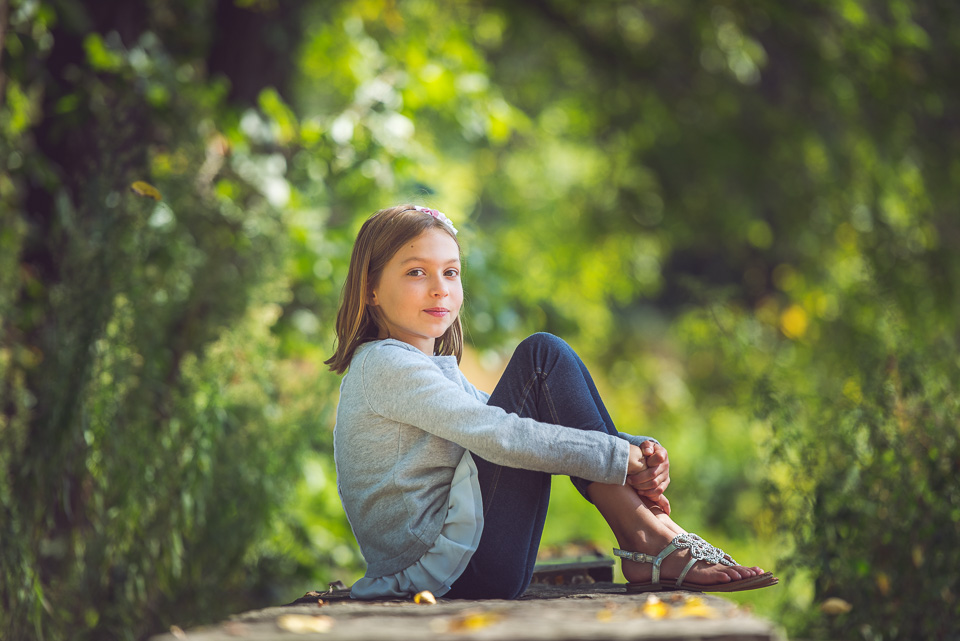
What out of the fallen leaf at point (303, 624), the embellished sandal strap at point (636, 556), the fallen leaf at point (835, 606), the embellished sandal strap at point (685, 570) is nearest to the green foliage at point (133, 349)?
the fallen leaf at point (303, 624)

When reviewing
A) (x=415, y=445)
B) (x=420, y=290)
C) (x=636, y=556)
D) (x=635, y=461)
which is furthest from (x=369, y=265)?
(x=636, y=556)

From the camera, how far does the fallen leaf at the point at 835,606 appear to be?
2404 mm

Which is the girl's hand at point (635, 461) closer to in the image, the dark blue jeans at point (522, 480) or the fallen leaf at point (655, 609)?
the dark blue jeans at point (522, 480)

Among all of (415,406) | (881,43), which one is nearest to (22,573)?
(415,406)

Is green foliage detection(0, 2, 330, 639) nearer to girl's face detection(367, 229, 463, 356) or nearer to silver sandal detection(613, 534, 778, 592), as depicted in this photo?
girl's face detection(367, 229, 463, 356)

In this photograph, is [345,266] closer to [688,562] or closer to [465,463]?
[465,463]

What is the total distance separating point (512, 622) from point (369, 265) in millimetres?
1059

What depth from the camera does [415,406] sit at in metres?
1.86

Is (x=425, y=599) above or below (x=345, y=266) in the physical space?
below

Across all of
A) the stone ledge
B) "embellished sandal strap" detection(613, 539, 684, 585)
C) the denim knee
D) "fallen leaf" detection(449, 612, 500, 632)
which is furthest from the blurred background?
Result: "fallen leaf" detection(449, 612, 500, 632)

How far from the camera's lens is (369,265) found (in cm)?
213

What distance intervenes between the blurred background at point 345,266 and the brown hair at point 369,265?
721 mm

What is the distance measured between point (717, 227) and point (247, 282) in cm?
446

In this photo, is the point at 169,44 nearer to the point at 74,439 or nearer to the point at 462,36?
the point at 462,36
